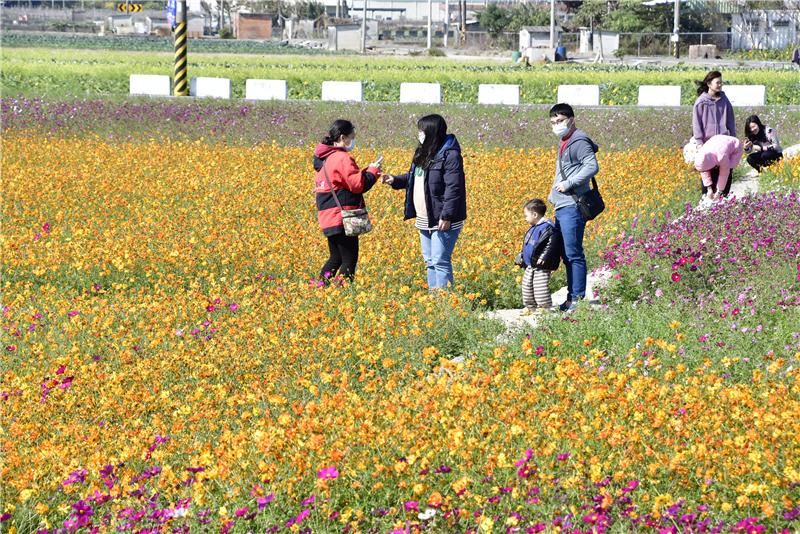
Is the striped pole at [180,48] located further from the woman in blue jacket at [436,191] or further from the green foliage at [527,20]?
the green foliage at [527,20]

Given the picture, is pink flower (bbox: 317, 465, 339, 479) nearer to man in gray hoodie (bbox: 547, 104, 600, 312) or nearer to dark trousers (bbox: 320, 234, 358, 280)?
man in gray hoodie (bbox: 547, 104, 600, 312)

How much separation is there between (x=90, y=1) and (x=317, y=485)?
15654 centimetres

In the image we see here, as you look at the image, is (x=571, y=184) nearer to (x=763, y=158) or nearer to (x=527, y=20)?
(x=763, y=158)

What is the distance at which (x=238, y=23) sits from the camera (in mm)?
116562

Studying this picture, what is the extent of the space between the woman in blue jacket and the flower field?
357 mm

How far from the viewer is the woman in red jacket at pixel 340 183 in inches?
383

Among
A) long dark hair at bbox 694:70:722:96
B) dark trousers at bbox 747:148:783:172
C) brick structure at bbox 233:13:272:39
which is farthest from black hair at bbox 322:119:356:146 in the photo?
brick structure at bbox 233:13:272:39

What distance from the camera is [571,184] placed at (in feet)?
31.6

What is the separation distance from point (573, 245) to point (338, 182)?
6.30 feet

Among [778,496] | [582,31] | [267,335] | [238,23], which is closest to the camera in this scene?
[778,496]

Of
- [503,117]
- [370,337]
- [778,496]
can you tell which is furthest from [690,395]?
[503,117]

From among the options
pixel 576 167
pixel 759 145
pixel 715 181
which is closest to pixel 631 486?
pixel 576 167

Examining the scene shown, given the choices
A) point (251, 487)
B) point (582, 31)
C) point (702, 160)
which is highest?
point (582, 31)

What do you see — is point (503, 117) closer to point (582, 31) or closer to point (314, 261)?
point (314, 261)
